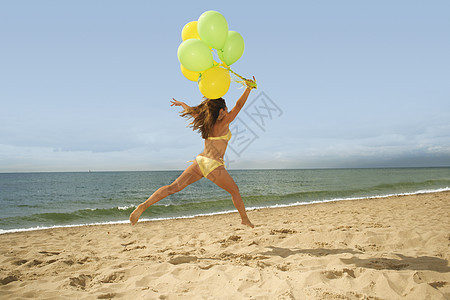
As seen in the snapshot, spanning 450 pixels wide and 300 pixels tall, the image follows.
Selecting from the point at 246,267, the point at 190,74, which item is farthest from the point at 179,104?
the point at 246,267

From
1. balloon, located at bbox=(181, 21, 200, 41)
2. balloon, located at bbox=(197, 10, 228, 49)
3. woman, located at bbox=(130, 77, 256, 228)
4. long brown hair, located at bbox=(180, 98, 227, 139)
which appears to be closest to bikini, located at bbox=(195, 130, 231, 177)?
woman, located at bbox=(130, 77, 256, 228)

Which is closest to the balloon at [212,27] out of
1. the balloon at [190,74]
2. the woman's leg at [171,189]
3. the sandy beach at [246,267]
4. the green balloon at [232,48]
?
the green balloon at [232,48]

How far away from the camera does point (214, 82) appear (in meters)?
3.82

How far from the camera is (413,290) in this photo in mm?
2768

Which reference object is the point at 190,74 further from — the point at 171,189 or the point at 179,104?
the point at 171,189

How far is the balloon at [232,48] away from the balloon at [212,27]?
0.13 metres

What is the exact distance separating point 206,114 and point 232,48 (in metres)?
1.04

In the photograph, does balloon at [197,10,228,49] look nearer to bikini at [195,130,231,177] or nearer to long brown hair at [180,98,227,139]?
long brown hair at [180,98,227,139]

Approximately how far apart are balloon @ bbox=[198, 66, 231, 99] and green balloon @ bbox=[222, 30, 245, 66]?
25 cm

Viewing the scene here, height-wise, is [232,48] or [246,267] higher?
[232,48]

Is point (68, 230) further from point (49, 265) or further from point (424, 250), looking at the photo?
point (424, 250)

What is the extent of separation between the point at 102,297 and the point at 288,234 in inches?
143

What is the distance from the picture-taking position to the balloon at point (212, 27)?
3796mm

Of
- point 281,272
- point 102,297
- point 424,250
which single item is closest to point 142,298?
point 102,297
